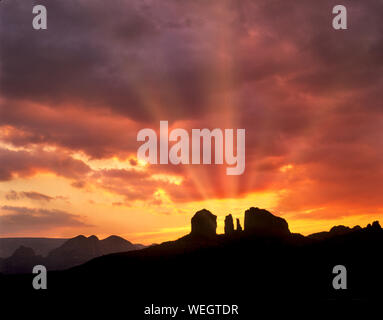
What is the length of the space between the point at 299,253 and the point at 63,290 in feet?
262

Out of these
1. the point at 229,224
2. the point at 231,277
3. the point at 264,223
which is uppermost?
the point at 264,223

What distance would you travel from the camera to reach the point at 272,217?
18138cm

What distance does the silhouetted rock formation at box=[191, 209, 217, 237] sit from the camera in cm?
18655

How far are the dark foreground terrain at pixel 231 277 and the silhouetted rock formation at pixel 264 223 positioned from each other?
1101 centimetres

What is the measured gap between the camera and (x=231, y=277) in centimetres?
12812

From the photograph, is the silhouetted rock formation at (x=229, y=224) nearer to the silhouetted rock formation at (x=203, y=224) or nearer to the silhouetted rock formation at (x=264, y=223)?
the silhouetted rock formation at (x=264, y=223)

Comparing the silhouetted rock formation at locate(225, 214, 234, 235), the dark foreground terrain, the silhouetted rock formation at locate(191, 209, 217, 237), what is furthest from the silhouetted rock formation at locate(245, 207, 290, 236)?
the silhouetted rock formation at locate(191, 209, 217, 237)

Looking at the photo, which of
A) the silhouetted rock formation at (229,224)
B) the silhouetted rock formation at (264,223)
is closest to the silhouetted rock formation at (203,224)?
the silhouetted rock formation at (229,224)

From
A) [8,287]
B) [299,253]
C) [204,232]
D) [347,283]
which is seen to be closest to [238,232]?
[204,232]

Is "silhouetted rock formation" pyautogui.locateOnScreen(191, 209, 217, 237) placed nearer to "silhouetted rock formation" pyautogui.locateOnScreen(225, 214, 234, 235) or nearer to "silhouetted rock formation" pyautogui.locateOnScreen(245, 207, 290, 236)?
"silhouetted rock formation" pyautogui.locateOnScreen(225, 214, 234, 235)

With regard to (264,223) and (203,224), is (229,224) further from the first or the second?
(264,223)

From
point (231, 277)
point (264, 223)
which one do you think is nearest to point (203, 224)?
point (264, 223)

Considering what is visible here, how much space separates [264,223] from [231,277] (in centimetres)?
5514
